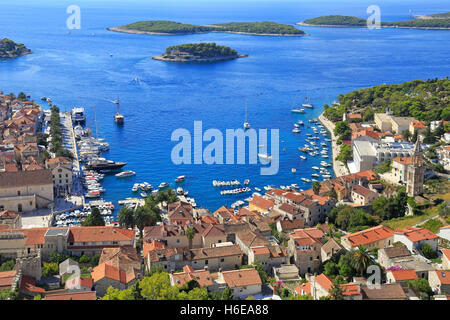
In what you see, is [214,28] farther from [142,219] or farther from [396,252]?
[396,252]

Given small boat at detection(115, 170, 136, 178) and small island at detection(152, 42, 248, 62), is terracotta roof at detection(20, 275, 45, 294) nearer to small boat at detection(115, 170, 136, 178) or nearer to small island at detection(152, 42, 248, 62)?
small boat at detection(115, 170, 136, 178)

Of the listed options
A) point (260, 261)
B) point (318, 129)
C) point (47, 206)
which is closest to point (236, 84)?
point (318, 129)

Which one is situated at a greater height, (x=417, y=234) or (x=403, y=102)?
(x=403, y=102)

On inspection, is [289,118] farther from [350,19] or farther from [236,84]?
[350,19]

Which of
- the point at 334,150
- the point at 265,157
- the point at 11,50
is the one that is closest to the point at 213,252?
the point at 265,157

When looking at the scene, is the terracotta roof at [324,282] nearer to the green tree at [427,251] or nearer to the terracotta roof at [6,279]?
the green tree at [427,251]

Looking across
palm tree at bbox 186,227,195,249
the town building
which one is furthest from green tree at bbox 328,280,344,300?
palm tree at bbox 186,227,195,249
